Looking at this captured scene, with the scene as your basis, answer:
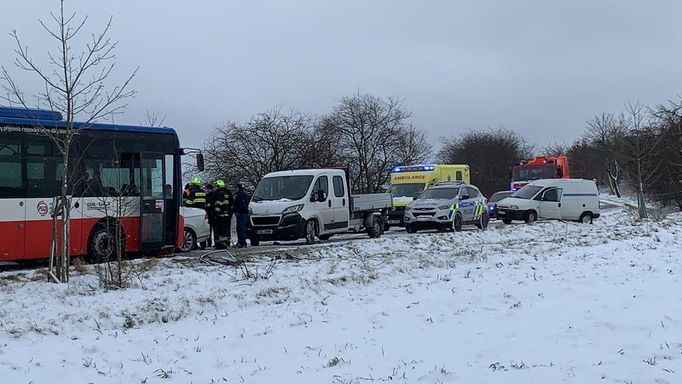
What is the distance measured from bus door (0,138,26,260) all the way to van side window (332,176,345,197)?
915 cm

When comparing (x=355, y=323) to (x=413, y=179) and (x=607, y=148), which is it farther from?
(x=607, y=148)

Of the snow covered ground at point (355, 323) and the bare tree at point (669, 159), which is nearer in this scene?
the snow covered ground at point (355, 323)

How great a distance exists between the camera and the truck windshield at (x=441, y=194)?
944 inches

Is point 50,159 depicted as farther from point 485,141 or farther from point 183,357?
point 485,141

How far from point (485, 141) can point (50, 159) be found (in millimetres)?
73273

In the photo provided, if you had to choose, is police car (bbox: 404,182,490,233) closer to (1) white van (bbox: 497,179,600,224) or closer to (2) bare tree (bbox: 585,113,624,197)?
(1) white van (bbox: 497,179,600,224)

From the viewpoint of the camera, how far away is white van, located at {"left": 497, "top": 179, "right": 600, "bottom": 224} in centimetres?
2802

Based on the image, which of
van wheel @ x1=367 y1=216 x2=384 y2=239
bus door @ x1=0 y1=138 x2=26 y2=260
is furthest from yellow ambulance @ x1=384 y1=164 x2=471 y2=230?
bus door @ x1=0 y1=138 x2=26 y2=260

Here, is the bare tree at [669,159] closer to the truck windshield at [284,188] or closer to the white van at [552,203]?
the white van at [552,203]

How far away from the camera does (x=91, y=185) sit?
13.8 m

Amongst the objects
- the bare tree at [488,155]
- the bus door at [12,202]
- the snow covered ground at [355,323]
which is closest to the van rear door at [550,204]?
the snow covered ground at [355,323]

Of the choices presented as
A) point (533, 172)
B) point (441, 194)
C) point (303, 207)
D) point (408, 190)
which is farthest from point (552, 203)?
point (303, 207)

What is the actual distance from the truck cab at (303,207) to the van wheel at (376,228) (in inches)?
24.6

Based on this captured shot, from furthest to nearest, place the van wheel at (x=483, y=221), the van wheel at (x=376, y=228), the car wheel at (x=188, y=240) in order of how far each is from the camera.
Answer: the van wheel at (x=483, y=221)
the van wheel at (x=376, y=228)
the car wheel at (x=188, y=240)
